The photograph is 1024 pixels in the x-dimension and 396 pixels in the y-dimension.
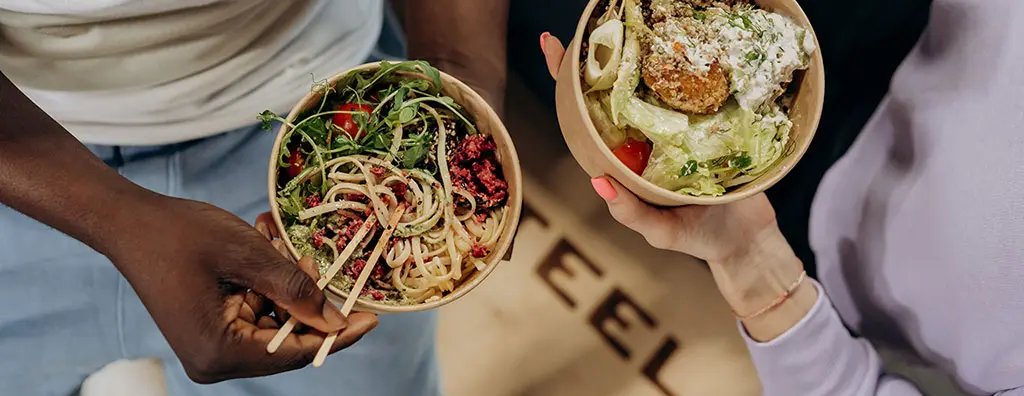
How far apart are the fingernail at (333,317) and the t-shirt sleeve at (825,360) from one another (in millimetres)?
578

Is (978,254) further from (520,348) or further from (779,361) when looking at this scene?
(520,348)

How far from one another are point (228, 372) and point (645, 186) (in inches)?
16.8

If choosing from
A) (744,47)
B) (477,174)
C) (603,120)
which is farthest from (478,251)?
(744,47)

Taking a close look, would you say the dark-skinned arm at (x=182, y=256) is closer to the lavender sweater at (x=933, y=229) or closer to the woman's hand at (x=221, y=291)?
the woman's hand at (x=221, y=291)

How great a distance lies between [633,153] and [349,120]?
11.4 inches

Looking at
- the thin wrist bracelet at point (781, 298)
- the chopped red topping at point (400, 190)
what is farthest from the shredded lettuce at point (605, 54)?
the thin wrist bracelet at point (781, 298)

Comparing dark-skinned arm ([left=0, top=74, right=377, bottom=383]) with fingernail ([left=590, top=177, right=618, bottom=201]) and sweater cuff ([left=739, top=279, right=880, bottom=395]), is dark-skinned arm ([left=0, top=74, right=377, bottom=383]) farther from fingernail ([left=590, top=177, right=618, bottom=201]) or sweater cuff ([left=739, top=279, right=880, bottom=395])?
sweater cuff ([left=739, top=279, right=880, bottom=395])

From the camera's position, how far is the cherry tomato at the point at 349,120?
882 mm

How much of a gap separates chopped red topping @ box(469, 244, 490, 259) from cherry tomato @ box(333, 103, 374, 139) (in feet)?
0.54

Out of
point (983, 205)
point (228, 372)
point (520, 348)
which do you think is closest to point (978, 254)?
point (983, 205)

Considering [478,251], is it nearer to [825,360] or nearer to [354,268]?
[354,268]

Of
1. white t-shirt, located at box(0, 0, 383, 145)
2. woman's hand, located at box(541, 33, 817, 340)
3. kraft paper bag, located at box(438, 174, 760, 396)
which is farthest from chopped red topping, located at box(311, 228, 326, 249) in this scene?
kraft paper bag, located at box(438, 174, 760, 396)

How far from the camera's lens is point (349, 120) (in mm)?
884

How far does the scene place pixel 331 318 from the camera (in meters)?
0.78
